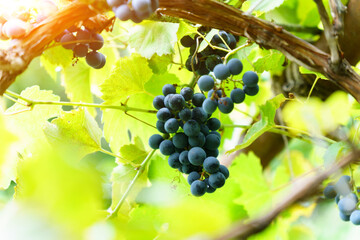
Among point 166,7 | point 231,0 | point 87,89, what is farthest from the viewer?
point 87,89

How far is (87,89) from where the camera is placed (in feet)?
3.16

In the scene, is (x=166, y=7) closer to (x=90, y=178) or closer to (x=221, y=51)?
(x=221, y=51)

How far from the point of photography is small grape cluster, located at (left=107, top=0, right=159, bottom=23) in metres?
0.47

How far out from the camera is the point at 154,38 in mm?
667

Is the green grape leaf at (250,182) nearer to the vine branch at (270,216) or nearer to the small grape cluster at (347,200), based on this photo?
the small grape cluster at (347,200)

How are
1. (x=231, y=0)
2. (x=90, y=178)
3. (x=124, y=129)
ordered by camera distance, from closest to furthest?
(x=90, y=178)
(x=231, y=0)
(x=124, y=129)

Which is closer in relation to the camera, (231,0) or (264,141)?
(231,0)

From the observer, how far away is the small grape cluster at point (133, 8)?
47 centimetres

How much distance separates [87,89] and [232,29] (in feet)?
1.77

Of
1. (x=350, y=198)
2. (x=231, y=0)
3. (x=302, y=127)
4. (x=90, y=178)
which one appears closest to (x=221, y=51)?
(x=231, y=0)

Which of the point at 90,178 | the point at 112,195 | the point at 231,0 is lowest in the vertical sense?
the point at 112,195

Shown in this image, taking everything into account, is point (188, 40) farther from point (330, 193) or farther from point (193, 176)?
point (330, 193)

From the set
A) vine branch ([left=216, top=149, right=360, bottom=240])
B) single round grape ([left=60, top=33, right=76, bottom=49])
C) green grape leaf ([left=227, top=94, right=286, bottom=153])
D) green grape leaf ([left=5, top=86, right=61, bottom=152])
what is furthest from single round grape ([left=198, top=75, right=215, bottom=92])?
vine branch ([left=216, top=149, right=360, bottom=240])

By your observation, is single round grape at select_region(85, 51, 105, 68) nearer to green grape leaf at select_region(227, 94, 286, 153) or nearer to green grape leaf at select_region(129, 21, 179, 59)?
green grape leaf at select_region(129, 21, 179, 59)
